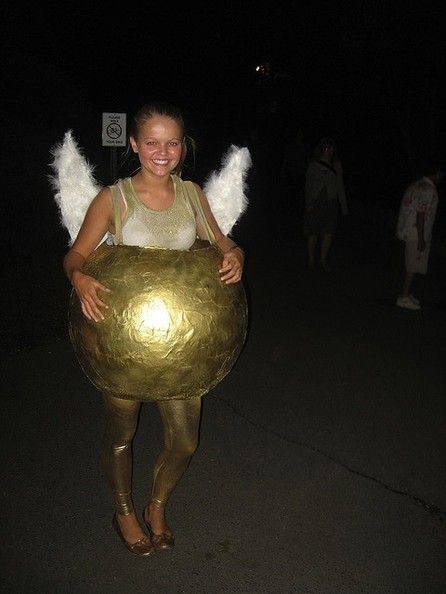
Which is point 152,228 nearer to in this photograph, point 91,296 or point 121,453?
point 91,296

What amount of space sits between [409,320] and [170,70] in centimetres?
1898

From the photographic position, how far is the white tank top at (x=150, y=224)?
2301 millimetres

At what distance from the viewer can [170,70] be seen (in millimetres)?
22828

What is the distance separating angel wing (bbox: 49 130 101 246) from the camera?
2465mm

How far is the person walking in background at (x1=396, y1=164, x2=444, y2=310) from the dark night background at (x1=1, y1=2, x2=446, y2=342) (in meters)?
0.34

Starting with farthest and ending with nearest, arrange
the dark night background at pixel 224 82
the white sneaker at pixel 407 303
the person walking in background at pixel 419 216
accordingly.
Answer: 1. the dark night background at pixel 224 82
2. the white sneaker at pixel 407 303
3. the person walking in background at pixel 419 216

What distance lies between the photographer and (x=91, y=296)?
6.91 feet

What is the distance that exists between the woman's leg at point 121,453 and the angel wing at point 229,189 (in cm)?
94

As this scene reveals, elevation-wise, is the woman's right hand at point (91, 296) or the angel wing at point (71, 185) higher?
the angel wing at point (71, 185)

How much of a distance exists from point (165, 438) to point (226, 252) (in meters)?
0.90

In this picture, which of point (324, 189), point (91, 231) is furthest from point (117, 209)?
point (324, 189)

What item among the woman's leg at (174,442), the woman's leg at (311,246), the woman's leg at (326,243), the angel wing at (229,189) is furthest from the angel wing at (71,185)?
the woman's leg at (311,246)

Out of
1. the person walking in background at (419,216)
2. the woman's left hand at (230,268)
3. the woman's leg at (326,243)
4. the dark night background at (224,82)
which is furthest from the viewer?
the dark night background at (224,82)

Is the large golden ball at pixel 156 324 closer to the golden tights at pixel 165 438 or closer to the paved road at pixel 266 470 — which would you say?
the golden tights at pixel 165 438
